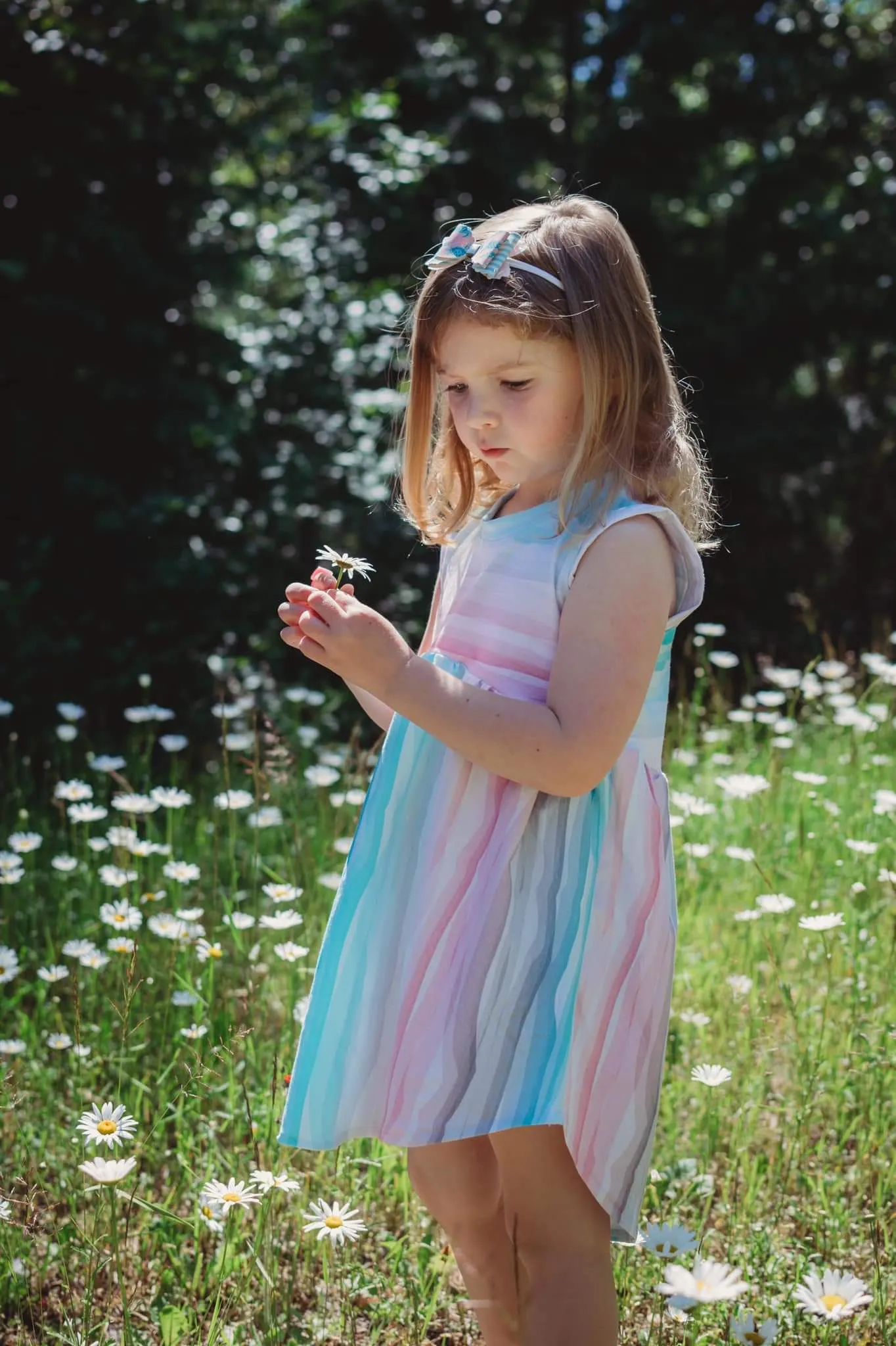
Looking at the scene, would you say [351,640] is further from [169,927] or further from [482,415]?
[169,927]

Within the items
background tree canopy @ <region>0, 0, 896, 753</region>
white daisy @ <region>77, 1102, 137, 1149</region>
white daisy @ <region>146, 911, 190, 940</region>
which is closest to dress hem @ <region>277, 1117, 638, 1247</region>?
white daisy @ <region>77, 1102, 137, 1149</region>

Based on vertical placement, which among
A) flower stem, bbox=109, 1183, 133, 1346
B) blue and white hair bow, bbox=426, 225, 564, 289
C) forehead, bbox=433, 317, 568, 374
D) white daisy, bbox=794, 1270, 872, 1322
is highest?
blue and white hair bow, bbox=426, 225, 564, 289

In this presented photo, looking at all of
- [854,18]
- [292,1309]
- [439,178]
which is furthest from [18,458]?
[854,18]

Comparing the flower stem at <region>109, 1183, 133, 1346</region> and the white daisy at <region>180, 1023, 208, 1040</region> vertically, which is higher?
the white daisy at <region>180, 1023, 208, 1040</region>

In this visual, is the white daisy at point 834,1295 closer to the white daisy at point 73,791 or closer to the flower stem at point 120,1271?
the flower stem at point 120,1271

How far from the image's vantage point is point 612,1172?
1237 mm

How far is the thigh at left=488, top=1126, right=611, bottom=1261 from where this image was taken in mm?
1223

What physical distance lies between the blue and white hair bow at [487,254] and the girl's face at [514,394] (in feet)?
0.19

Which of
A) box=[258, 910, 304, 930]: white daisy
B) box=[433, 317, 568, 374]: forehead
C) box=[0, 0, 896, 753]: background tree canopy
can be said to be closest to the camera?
box=[433, 317, 568, 374]: forehead

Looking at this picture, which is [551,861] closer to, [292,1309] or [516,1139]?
[516,1139]

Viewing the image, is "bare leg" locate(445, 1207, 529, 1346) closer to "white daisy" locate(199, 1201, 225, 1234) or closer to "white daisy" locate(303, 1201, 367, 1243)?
"white daisy" locate(303, 1201, 367, 1243)

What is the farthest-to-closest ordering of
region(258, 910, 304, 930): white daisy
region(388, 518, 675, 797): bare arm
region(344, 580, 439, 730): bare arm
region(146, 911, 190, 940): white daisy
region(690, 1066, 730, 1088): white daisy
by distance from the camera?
region(146, 911, 190, 940): white daisy
region(258, 910, 304, 930): white daisy
region(690, 1066, 730, 1088): white daisy
region(344, 580, 439, 730): bare arm
region(388, 518, 675, 797): bare arm

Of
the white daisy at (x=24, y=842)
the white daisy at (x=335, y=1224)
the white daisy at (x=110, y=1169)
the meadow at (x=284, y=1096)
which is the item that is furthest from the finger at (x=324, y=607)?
the white daisy at (x=24, y=842)

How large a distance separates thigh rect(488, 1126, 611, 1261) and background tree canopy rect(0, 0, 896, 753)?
184 cm
